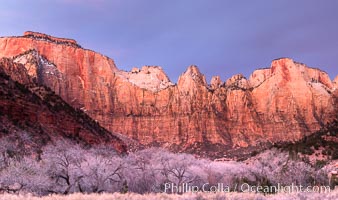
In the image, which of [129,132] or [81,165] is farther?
[129,132]

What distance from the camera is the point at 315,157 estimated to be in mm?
55688

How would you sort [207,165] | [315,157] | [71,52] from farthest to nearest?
[71,52] → [315,157] → [207,165]

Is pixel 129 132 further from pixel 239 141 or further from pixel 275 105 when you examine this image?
pixel 275 105

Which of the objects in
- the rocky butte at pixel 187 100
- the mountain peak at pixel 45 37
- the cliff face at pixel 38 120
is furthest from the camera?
the mountain peak at pixel 45 37

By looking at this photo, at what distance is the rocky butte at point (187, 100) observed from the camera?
127 meters

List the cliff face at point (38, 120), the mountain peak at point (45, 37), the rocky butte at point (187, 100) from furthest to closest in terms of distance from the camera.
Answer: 1. the mountain peak at point (45, 37)
2. the rocky butte at point (187, 100)
3. the cliff face at point (38, 120)

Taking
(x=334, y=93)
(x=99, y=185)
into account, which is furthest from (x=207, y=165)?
(x=334, y=93)

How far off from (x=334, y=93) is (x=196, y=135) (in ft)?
151

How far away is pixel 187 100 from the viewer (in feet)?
456

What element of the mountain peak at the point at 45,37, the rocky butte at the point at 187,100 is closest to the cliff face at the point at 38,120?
the rocky butte at the point at 187,100

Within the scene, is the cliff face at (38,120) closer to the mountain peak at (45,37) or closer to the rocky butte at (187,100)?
the rocky butte at (187,100)

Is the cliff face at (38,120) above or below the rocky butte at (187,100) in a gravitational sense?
below

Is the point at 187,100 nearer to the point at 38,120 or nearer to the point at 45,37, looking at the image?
the point at 45,37

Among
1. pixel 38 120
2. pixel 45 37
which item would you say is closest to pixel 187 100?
pixel 45 37
